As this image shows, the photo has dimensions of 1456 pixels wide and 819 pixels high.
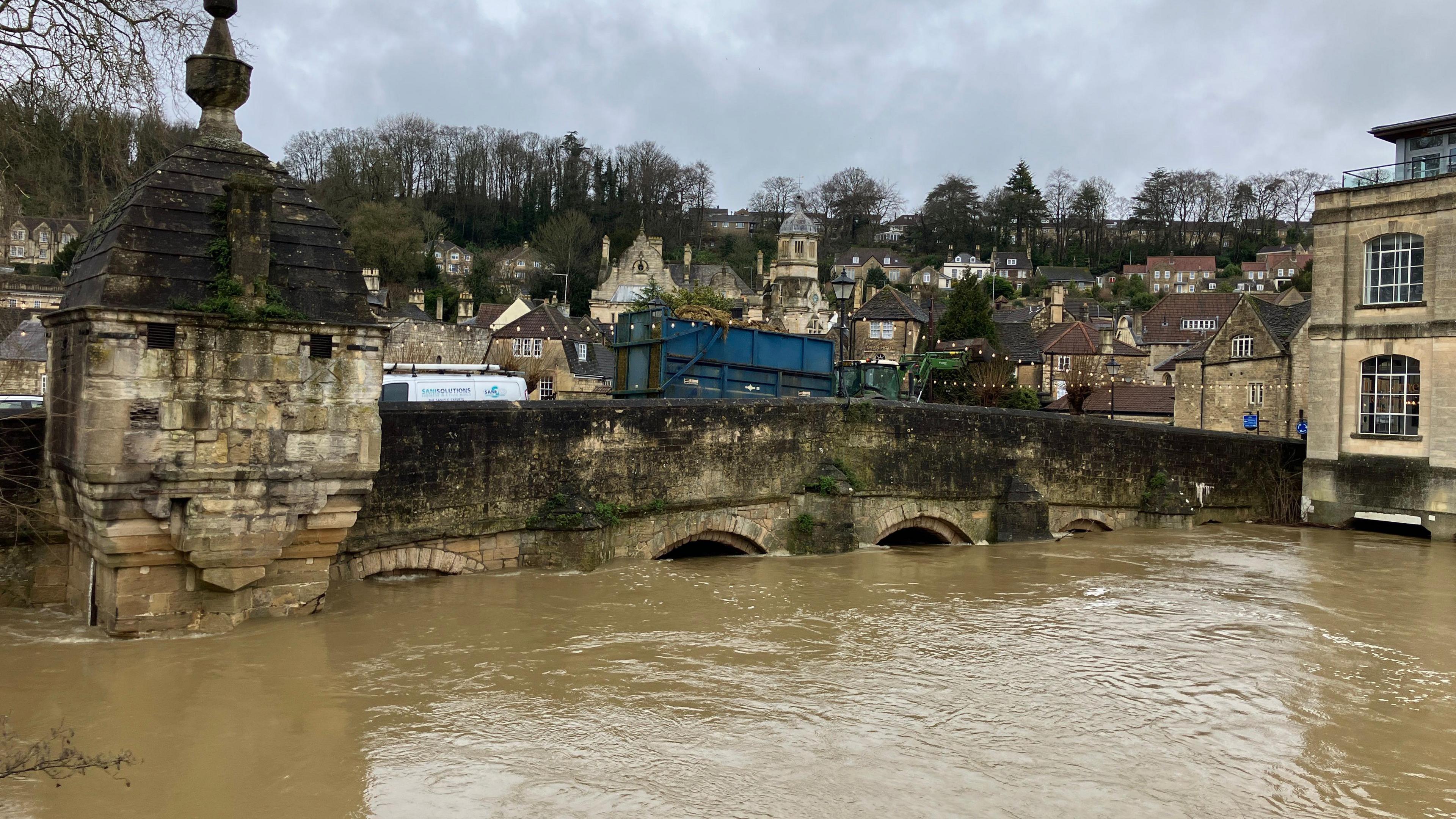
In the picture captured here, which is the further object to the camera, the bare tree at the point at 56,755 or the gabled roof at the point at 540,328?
the gabled roof at the point at 540,328

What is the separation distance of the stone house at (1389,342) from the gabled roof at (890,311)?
32951 mm

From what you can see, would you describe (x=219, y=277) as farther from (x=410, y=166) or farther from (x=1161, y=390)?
(x=410, y=166)

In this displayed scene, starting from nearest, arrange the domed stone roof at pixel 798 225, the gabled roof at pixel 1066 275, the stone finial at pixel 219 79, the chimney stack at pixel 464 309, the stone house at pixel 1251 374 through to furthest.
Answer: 1. the stone finial at pixel 219 79
2. the stone house at pixel 1251 374
3. the chimney stack at pixel 464 309
4. the domed stone roof at pixel 798 225
5. the gabled roof at pixel 1066 275

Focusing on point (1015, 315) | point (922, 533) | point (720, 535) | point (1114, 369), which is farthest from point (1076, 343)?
point (720, 535)

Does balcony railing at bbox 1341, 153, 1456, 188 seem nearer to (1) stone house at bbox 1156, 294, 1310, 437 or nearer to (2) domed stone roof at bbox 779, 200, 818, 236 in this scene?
(1) stone house at bbox 1156, 294, 1310, 437

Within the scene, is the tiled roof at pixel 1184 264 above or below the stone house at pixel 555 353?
above

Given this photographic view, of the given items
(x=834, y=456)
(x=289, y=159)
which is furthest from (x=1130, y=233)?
→ (x=834, y=456)

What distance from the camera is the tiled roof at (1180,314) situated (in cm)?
5625

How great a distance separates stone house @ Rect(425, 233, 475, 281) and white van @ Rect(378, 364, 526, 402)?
57.5 m

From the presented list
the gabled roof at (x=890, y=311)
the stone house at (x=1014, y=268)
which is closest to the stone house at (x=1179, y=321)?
the gabled roof at (x=890, y=311)

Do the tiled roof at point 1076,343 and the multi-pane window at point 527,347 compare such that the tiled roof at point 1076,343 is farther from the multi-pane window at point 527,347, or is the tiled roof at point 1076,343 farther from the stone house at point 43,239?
the stone house at point 43,239

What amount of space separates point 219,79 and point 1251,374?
3189cm

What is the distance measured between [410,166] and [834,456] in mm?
72099

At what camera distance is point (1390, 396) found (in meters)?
21.6
